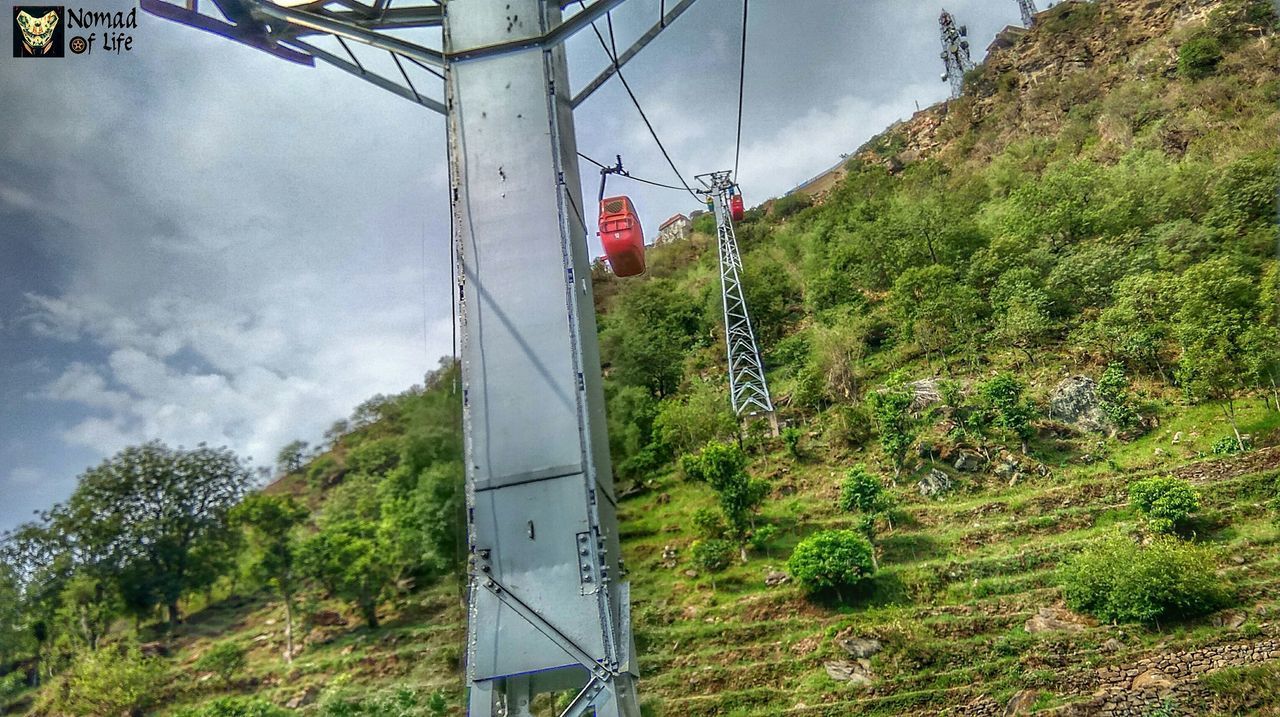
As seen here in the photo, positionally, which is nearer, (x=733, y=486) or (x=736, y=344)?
(x=733, y=486)

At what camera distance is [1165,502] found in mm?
8672

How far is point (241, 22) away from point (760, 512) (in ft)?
34.0

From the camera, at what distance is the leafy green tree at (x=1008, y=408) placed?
1095 centimetres

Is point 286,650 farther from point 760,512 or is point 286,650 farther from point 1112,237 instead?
point 1112,237

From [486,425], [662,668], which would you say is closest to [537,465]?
[486,425]

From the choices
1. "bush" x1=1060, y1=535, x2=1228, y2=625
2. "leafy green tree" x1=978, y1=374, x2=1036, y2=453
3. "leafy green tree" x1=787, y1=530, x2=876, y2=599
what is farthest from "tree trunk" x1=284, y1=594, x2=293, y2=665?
"leafy green tree" x1=978, y1=374, x2=1036, y2=453

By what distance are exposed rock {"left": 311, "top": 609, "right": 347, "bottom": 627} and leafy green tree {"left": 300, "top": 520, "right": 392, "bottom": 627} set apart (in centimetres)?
38

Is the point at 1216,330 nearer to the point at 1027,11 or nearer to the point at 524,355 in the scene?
the point at 524,355

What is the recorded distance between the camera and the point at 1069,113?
2409 centimetres

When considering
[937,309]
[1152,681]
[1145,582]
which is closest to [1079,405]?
[937,309]

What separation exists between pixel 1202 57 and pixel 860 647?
25.7 metres

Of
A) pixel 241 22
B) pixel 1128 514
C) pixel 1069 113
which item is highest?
pixel 1069 113

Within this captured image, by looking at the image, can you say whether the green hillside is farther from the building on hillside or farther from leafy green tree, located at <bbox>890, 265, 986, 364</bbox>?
the building on hillside

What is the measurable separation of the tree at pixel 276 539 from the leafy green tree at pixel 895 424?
11796 mm
